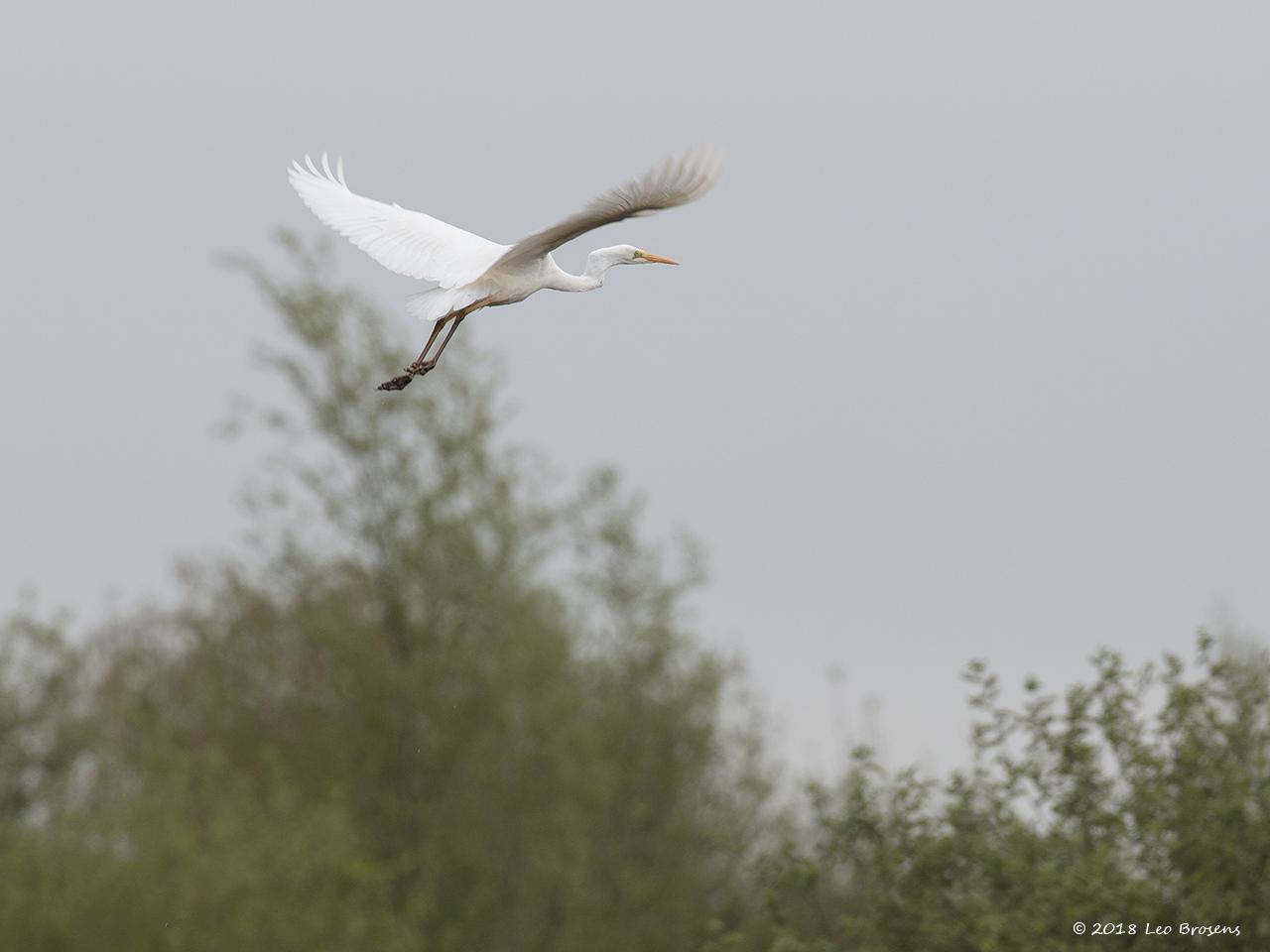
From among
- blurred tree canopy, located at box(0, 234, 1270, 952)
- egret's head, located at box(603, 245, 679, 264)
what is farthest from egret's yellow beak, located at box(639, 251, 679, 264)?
blurred tree canopy, located at box(0, 234, 1270, 952)

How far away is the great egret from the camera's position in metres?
9.38

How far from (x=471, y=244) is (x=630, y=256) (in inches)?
41.9

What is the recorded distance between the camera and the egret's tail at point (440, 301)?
1061 centimetres

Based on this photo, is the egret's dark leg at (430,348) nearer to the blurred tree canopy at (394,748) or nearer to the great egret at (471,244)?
the great egret at (471,244)

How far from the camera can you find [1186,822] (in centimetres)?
1230

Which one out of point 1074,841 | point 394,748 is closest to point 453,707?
point 394,748

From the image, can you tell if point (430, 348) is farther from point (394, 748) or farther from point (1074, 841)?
point (394, 748)

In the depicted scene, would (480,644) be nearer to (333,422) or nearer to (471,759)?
(471,759)

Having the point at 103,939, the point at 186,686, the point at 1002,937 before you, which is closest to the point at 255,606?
the point at 186,686

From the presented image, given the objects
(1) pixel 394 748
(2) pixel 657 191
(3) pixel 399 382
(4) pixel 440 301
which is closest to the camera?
(2) pixel 657 191

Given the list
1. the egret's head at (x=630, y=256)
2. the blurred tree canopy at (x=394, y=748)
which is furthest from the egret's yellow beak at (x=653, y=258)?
the blurred tree canopy at (x=394, y=748)

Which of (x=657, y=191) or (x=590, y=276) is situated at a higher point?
(x=590, y=276)

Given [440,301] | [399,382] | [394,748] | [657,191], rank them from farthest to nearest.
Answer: [394,748]
[399,382]
[440,301]
[657,191]

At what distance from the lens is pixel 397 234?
38.7 ft
